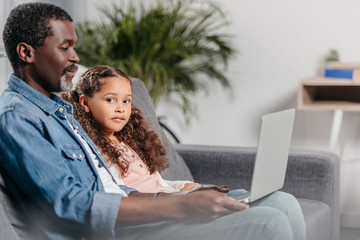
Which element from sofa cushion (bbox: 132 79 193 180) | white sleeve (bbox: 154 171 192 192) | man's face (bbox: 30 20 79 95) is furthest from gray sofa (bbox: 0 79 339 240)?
man's face (bbox: 30 20 79 95)

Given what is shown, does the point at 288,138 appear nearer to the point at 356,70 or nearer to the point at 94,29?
the point at 356,70

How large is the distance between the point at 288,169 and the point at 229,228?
816mm

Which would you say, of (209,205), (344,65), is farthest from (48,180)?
(344,65)

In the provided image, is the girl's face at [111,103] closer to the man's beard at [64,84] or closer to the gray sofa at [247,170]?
the man's beard at [64,84]

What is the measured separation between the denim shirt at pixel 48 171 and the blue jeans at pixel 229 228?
9 centimetres

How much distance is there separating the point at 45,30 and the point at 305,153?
1058 millimetres

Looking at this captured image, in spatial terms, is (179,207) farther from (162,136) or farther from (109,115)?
(162,136)

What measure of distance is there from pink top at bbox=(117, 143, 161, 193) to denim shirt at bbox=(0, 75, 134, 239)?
21cm

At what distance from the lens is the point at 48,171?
922 mm

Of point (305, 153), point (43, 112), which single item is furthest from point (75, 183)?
point (305, 153)

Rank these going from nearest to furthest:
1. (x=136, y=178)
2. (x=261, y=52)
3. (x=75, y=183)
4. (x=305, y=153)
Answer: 1. (x=75, y=183)
2. (x=136, y=178)
3. (x=305, y=153)
4. (x=261, y=52)

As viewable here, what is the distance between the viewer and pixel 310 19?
275cm

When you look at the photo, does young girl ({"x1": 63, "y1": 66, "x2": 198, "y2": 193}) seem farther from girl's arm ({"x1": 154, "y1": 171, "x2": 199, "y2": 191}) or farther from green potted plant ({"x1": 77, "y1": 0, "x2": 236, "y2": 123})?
green potted plant ({"x1": 77, "y1": 0, "x2": 236, "y2": 123})

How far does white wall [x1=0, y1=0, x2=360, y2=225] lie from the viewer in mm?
2693
